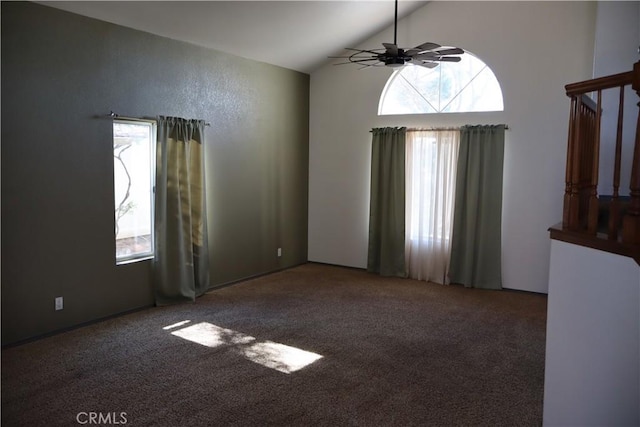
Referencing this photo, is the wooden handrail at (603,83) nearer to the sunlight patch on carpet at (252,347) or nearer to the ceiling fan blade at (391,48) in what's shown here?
the ceiling fan blade at (391,48)

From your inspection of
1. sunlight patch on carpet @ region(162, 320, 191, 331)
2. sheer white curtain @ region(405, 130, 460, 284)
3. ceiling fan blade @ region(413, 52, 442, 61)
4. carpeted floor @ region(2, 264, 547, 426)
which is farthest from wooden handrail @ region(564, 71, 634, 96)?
sunlight patch on carpet @ region(162, 320, 191, 331)

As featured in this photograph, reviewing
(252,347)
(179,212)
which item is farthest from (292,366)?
(179,212)

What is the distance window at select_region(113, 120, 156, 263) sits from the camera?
4820mm

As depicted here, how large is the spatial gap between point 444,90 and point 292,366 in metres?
4.16

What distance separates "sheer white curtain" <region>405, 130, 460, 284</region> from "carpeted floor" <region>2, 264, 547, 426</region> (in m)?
0.94

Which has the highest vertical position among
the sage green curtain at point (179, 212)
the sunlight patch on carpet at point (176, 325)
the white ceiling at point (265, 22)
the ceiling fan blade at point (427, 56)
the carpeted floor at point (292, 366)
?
the white ceiling at point (265, 22)

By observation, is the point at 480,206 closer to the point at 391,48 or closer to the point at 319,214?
the point at 319,214

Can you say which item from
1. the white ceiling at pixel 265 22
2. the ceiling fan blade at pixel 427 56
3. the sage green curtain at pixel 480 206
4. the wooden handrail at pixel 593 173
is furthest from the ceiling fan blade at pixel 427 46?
the sage green curtain at pixel 480 206

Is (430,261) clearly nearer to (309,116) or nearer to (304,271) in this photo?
(304,271)

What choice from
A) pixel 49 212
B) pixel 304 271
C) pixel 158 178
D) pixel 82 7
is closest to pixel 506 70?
pixel 304 271

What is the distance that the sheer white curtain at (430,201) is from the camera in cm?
625

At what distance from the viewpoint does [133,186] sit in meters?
4.99

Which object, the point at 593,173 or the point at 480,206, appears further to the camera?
the point at 480,206

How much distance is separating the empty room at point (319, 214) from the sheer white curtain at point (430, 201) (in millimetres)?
29
